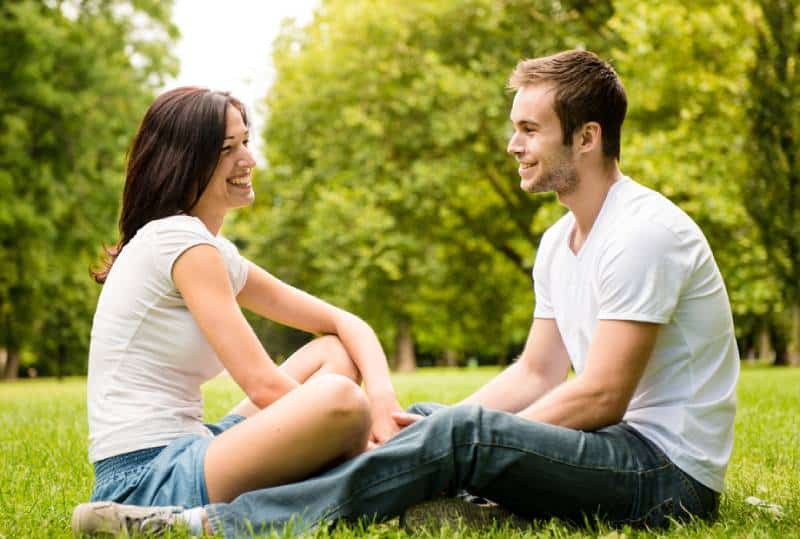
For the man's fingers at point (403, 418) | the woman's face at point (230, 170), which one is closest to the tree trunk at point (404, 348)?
the man's fingers at point (403, 418)

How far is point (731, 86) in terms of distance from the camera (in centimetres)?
1973

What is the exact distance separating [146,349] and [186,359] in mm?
151

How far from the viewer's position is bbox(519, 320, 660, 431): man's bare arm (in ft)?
10.4

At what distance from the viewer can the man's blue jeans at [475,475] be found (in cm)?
317

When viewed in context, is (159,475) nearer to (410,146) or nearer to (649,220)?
(649,220)

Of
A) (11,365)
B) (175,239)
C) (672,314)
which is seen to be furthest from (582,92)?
(11,365)

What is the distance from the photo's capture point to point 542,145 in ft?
12.0

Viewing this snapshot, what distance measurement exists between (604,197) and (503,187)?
74.4ft

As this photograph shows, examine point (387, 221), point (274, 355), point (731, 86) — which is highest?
point (731, 86)

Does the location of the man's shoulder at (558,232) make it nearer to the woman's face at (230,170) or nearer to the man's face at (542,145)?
the man's face at (542,145)

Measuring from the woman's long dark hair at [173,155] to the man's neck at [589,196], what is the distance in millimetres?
1421

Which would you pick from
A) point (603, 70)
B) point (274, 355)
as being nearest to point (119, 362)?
point (603, 70)

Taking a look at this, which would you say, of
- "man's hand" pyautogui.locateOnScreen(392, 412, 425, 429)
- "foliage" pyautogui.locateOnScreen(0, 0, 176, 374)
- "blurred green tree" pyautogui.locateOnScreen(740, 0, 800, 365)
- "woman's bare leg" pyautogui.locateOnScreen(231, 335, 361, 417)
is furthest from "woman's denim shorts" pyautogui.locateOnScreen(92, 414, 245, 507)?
"foliage" pyautogui.locateOnScreen(0, 0, 176, 374)

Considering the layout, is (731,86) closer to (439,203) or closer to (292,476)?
(439,203)
